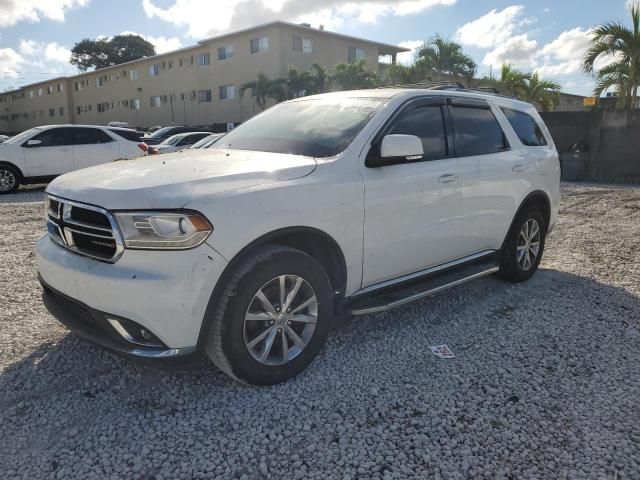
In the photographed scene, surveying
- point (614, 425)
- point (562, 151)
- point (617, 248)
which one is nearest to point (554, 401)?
point (614, 425)

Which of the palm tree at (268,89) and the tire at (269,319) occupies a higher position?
the palm tree at (268,89)

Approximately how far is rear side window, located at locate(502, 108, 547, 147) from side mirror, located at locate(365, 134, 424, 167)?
1.97 meters

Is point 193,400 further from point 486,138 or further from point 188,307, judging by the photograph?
point 486,138

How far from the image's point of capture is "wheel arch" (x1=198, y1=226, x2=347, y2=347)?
102 inches

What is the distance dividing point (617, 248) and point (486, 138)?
3235mm

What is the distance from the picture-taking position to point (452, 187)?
3838 millimetres

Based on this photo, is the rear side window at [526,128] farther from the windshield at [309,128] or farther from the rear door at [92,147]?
the rear door at [92,147]

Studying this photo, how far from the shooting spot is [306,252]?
123 inches

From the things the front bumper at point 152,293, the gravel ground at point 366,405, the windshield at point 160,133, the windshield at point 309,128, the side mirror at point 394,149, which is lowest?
the gravel ground at point 366,405

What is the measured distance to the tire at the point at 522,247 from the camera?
474 centimetres

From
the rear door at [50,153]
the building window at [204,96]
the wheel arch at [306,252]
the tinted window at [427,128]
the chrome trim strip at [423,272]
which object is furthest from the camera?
the building window at [204,96]

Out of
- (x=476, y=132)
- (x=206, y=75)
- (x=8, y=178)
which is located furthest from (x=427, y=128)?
(x=206, y=75)

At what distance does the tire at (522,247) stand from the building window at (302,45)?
30.6m

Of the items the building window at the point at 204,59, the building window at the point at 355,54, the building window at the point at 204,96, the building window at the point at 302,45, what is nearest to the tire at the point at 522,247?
the building window at the point at 302,45
